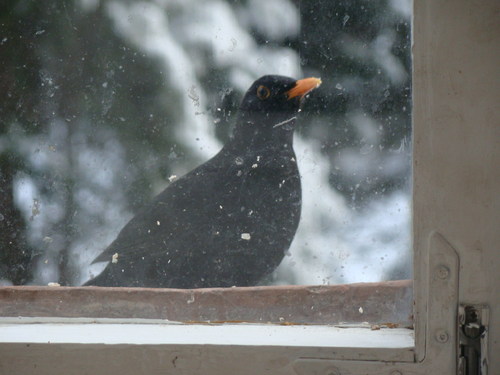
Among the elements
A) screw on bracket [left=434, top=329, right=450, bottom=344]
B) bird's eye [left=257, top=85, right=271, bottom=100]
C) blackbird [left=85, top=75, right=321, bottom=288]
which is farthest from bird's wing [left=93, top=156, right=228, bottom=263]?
screw on bracket [left=434, top=329, right=450, bottom=344]

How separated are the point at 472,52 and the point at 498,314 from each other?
0.26m

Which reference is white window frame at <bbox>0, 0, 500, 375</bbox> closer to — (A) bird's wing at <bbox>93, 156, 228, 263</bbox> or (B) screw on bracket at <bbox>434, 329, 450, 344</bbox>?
(B) screw on bracket at <bbox>434, 329, 450, 344</bbox>

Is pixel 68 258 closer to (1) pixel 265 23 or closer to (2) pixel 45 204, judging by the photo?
(2) pixel 45 204

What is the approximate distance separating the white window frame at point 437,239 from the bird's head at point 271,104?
191 millimetres

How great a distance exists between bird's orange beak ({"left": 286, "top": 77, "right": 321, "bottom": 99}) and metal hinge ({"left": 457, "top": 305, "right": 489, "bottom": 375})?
0.33m

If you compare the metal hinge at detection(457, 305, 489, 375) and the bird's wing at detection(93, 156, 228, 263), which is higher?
the bird's wing at detection(93, 156, 228, 263)

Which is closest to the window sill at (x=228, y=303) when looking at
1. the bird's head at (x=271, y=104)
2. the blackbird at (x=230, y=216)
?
the blackbird at (x=230, y=216)

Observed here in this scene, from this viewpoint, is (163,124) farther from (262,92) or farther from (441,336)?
(441,336)

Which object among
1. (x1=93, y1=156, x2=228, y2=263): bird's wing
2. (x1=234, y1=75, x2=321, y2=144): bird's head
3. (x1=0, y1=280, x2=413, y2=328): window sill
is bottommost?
(x1=0, y1=280, x2=413, y2=328): window sill

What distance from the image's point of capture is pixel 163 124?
0.71 metres

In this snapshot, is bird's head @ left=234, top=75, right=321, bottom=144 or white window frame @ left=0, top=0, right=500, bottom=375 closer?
white window frame @ left=0, top=0, right=500, bottom=375

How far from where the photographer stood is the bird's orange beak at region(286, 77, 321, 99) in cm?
69

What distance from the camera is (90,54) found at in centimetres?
73

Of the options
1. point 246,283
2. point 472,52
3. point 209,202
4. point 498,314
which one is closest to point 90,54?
point 209,202
